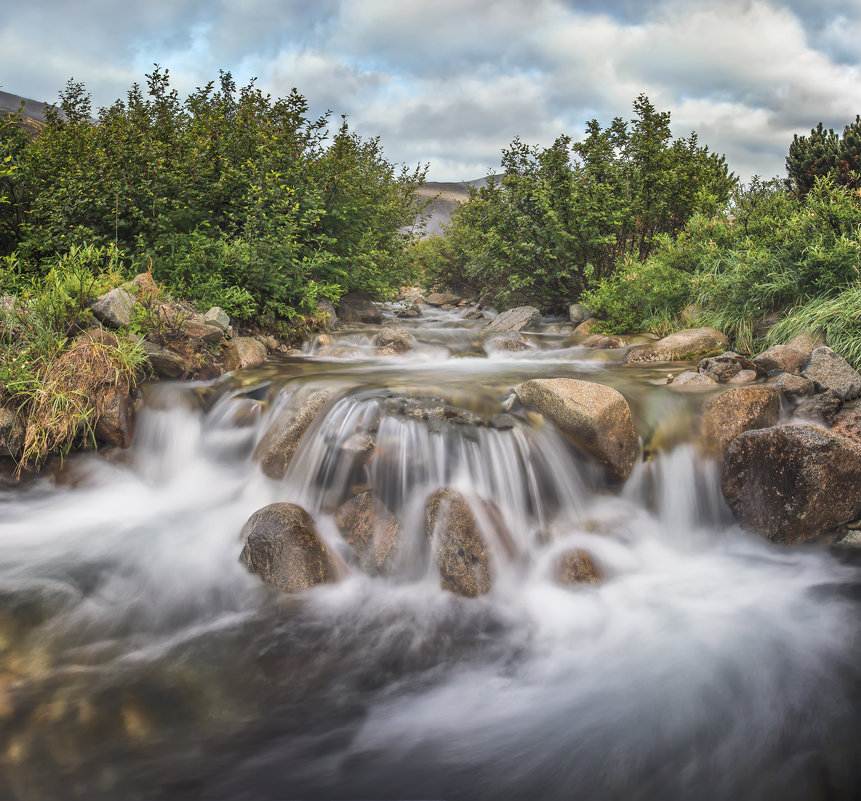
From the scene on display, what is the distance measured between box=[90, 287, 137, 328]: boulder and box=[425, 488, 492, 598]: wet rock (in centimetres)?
446

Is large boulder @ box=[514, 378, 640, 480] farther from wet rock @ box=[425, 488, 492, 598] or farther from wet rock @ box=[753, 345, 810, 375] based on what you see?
wet rock @ box=[753, 345, 810, 375]

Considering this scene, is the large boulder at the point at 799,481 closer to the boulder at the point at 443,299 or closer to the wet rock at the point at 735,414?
the wet rock at the point at 735,414

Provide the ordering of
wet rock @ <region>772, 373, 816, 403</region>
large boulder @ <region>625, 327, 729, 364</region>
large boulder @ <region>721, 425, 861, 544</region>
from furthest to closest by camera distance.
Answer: large boulder @ <region>625, 327, 729, 364</region> < wet rock @ <region>772, 373, 816, 403</region> < large boulder @ <region>721, 425, 861, 544</region>

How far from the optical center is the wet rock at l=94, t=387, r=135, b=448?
5.55m

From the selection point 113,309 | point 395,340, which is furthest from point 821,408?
point 113,309

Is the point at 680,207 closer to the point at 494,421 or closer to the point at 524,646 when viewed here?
the point at 494,421

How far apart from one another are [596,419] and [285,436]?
3.08 meters

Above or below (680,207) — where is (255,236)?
below

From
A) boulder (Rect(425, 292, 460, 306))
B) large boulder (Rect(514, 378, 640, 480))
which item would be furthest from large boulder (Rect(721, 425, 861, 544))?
boulder (Rect(425, 292, 460, 306))

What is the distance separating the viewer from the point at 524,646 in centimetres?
352

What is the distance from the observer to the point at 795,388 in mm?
5566

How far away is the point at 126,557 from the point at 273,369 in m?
3.64

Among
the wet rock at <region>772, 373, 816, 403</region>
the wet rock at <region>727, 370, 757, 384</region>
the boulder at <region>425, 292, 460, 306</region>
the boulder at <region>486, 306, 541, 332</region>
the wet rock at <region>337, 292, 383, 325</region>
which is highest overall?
the boulder at <region>425, 292, 460, 306</region>

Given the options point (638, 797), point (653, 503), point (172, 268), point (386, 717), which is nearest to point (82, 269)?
point (172, 268)
